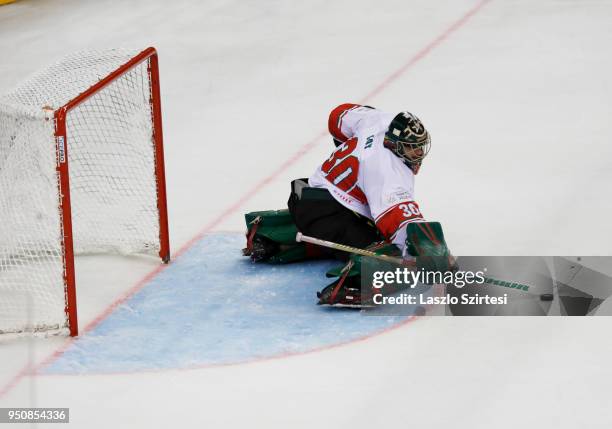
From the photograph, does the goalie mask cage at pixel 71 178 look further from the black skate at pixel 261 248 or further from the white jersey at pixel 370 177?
the white jersey at pixel 370 177

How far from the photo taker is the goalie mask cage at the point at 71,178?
481cm

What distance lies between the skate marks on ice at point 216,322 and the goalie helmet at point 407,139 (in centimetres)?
62

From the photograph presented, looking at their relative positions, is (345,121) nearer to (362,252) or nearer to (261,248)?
(261,248)

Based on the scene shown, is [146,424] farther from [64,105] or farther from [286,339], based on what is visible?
[64,105]

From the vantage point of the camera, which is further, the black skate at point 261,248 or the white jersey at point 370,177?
the black skate at point 261,248

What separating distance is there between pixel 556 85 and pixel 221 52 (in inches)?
95.3

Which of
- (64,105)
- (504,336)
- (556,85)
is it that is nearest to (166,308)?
(64,105)

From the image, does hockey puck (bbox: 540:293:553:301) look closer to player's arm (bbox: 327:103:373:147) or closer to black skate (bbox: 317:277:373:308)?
black skate (bbox: 317:277:373:308)

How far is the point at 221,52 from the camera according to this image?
9156 mm

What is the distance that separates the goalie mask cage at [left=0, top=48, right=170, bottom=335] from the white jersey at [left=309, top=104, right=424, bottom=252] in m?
0.77

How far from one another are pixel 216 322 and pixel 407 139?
3.30 ft

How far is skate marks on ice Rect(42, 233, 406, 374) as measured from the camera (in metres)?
4.69

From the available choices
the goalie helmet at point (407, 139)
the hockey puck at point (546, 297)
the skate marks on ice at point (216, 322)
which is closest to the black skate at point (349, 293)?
the skate marks on ice at point (216, 322)

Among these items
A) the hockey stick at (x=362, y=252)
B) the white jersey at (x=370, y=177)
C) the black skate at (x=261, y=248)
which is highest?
the white jersey at (x=370, y=177)
